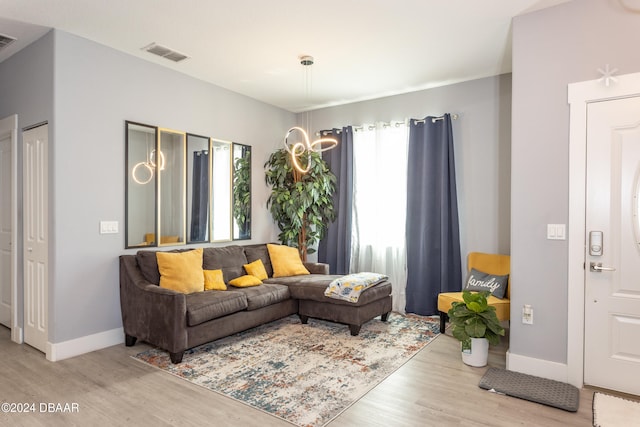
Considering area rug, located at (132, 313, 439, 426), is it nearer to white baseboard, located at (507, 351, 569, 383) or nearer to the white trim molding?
white baseboard, located at (507, 351, 569, 383)

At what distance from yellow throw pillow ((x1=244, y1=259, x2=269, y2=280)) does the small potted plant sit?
234 centimetres

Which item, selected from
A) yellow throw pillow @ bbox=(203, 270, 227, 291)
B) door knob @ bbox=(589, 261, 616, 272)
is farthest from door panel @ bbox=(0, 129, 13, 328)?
door knob @ bbox=(589, 261, 616, 272)

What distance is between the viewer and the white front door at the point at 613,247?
2.67m

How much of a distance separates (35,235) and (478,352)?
4165mm

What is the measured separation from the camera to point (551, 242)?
9.64ft

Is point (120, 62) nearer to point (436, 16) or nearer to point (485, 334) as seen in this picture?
point (436, 16)

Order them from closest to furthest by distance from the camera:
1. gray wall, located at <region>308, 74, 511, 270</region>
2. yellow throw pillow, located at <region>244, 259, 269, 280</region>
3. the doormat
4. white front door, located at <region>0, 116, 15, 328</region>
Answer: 1. the doormat
2. white front door, located at <region>0, 116, 15, 328</region>
3. gray wall, located at <region>308, 74, 511, 270</region>
4. yellow throw pillow, located at <region>244, 259, 269, 280</region>

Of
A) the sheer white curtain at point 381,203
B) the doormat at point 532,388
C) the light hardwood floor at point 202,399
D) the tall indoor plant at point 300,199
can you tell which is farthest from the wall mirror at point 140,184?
the doormat at point 532,388

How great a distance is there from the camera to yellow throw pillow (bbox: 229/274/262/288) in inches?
165

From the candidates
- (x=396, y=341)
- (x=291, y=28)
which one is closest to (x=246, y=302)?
(x=396, y=341)

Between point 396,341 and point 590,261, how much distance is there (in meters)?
1.84

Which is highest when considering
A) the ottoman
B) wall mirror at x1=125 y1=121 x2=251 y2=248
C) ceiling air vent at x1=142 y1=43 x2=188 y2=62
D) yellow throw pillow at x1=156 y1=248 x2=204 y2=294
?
ceiling air vent at x1=142 y1=43 x2=188 y2=62

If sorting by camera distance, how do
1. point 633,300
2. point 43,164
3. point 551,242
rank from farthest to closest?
point 43,164 → point 551,242 → point 633,300

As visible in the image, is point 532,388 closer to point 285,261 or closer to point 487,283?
point 487,283
